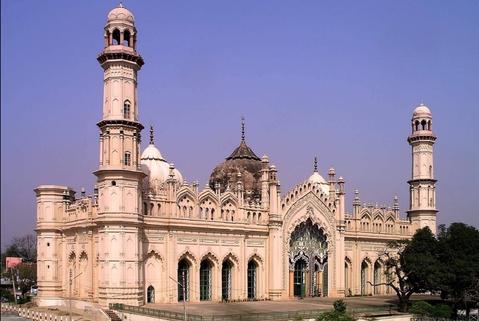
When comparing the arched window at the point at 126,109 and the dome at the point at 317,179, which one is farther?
the dome at the point at 317,179

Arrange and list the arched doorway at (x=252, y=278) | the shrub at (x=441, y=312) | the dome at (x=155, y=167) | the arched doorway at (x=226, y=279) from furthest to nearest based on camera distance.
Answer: the dome at (x=155, y=167)
the arched doorway at (x=252, y=278)
the arched doorway at (x=226, y=279)
the shrub at (x=441, y=312)

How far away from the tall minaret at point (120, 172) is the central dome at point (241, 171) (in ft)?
48.4

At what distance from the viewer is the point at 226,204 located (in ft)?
148

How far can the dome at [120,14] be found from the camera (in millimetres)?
39406

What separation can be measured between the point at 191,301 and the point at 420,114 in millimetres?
27478

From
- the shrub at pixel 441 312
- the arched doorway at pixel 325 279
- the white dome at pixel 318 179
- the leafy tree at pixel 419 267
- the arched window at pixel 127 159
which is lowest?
the shrub at pixel 441 312

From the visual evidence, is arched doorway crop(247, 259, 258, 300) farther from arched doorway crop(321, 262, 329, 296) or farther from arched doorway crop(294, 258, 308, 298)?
arched doorway crop(321, 262, 329, 296)

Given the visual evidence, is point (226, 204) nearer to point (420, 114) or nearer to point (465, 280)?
point (465, 280)

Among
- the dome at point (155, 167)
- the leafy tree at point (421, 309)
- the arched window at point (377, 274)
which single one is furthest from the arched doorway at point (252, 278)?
the arched window at point (377, 274)

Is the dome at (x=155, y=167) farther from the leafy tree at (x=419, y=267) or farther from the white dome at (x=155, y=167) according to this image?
the leafy tree at (x=419, y=267)

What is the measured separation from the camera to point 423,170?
56906 millimetres

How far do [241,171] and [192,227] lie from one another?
12830 mm

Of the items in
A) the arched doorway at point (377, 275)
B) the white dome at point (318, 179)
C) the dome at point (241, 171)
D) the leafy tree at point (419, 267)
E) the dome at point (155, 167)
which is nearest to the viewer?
the leafy tree at point (419, 267)

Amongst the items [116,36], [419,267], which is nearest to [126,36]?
[116,36]
